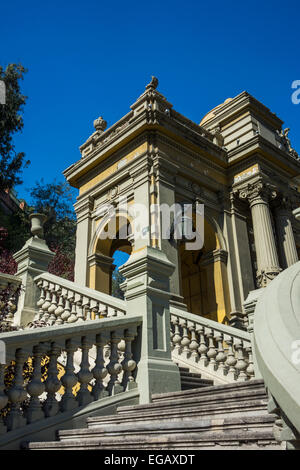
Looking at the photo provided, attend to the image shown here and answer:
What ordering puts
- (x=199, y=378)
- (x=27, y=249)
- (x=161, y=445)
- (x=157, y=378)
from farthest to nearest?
1. (x=27, y=249)
2. (x=199, y=378)
3. (x=157, y=378)
4. (x=161, y=445)

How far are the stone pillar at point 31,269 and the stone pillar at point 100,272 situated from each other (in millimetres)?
6988


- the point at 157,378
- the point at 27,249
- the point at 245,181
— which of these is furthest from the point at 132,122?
the point at 157,378

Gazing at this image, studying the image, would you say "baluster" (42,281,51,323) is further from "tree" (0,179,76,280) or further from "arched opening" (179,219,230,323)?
"tree" (0,179,76,280)

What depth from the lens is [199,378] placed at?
765cm

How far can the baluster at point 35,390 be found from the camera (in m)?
4.27

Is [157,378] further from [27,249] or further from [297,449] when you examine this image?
[27,249]

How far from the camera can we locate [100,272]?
1636cm

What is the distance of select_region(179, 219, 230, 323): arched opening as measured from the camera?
15133mm

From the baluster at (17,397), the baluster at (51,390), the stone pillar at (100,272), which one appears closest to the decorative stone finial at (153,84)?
the stone pillar at (100,272)

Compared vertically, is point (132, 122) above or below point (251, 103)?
below

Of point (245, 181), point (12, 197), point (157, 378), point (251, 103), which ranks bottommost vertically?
point (157, 378)

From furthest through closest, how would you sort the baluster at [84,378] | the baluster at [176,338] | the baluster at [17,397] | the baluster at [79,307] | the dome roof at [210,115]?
the dome roof at [210,115] → the baluster at [176,338] → the baluster at [79,307] → the baluster at [84,378] → the baluster at [17,397]

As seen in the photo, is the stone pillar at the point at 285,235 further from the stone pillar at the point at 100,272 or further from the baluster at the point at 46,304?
the baluster at the point at 46,304

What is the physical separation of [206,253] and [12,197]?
25.7 metres
